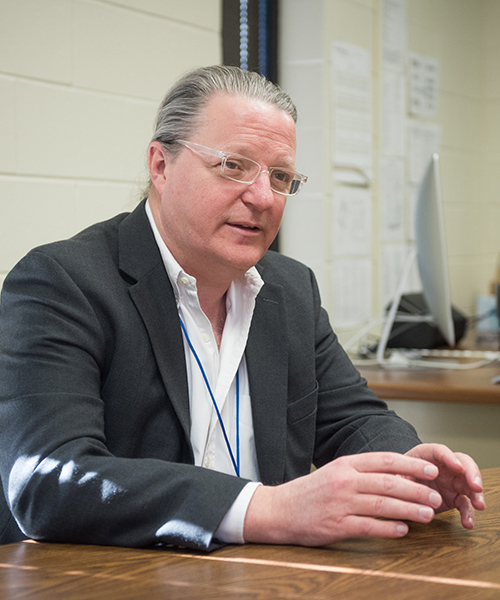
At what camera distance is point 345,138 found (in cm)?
305

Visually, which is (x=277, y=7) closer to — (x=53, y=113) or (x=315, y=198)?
(x=315, y=198)

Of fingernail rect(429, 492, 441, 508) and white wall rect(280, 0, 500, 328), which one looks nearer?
fingernail rect(429, 492, 441, 508)

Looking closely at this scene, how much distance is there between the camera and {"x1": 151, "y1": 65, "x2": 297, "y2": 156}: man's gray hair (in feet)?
4.70

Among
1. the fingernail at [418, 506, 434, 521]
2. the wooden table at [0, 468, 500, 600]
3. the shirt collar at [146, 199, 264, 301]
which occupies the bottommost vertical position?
the wooden table at [0, 468, 500, 600]

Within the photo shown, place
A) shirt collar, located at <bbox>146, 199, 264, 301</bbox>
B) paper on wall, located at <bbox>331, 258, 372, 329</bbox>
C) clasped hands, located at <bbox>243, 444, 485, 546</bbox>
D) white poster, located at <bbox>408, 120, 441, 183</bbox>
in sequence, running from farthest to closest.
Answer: white poster, located at <bbox>408, 120, 441, 183</bbox> → paper on wall, located at <bbox>331, 258, 372, 329</bbox> → shirt collar, located at <bbox>146, 199, 264, 301</bbox> → clasped hands, located at <bbox>243, 444, 485, 546</bbox>

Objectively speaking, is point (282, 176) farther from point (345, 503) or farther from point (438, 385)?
point (438, 385)

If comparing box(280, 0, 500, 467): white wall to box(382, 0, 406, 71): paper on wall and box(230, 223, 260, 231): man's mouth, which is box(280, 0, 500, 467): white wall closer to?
box(382, 0, 406, 71): paper on wall

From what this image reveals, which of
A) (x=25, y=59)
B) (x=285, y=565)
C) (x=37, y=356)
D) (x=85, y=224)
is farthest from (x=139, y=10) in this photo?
(x=285, y=565)

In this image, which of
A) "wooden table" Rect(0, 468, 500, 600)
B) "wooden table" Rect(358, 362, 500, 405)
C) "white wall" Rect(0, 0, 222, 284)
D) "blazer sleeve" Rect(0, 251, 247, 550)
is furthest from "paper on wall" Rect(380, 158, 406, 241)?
"wooden table" Rect(0, 468, 500, 600)

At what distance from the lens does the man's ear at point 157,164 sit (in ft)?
4.86

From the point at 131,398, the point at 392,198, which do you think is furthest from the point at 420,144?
the point at 131,398

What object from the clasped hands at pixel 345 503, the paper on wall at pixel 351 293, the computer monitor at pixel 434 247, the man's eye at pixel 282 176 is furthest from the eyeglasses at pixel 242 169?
the paper on wall at pixel 351 293

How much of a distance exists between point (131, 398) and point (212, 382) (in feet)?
0.66

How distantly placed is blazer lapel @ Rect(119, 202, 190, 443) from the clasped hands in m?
0.32
